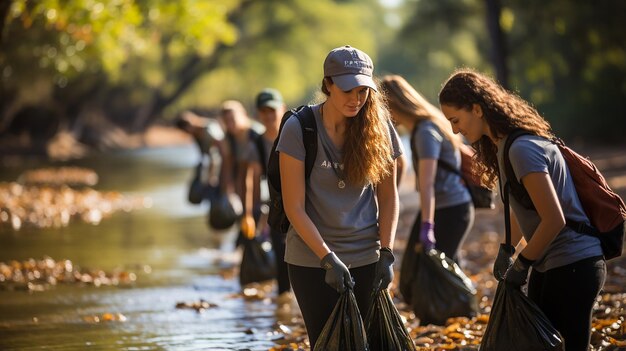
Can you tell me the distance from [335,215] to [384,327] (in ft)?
1.91

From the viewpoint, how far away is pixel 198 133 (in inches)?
562

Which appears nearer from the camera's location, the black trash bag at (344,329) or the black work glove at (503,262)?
the black trash bag at (344,329)

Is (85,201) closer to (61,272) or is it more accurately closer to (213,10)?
(213,10)

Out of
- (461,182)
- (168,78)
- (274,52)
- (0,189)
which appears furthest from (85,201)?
(168,78)

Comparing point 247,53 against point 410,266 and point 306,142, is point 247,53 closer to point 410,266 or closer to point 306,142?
point 410,266

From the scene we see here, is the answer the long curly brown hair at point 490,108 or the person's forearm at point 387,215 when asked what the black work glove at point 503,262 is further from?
the person's forearm at point 387,215

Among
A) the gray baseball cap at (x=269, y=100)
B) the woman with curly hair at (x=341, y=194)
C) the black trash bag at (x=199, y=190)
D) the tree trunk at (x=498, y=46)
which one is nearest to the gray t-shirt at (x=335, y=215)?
the woman with curly hair at (x=341, y=194)

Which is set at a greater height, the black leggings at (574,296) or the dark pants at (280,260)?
the black leggings at (574,296)

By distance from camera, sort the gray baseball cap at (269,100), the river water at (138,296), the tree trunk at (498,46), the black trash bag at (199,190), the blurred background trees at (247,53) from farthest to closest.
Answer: the tree trunk at (498,46) < the blurred background trees at (247,53) < the black trash bag at (199,190) < the gray baseball cap at (269,100) < the river water at (138,296)

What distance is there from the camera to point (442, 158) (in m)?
7.67

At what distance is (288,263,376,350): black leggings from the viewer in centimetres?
519

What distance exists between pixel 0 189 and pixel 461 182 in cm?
1885

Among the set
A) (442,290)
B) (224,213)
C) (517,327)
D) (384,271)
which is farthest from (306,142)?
(224,213)

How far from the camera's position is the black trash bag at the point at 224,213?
39.6 feet
